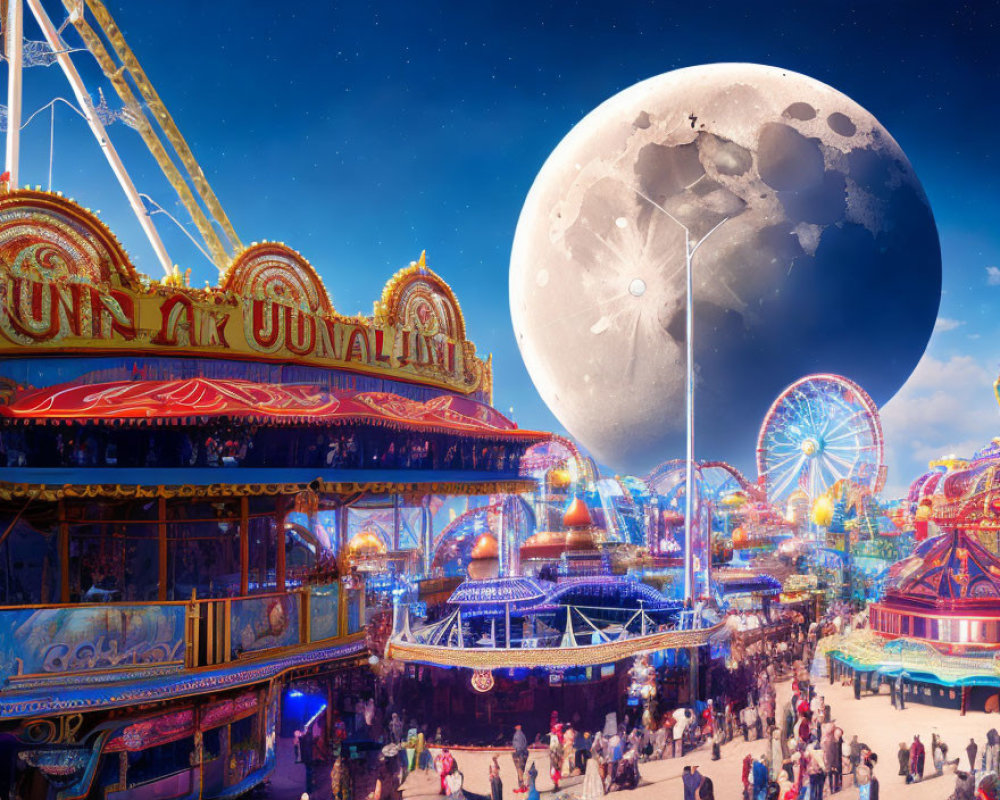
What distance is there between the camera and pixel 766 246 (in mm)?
35531

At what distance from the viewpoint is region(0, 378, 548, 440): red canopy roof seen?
13.6 meters

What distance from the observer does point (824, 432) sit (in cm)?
3750

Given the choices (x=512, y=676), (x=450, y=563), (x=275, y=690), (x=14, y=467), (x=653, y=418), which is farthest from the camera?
(x=653, y=418)

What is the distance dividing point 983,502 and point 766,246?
12.0 m

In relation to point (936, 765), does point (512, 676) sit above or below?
above

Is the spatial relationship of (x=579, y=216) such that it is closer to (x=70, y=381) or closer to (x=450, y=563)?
(x=450, y=563)

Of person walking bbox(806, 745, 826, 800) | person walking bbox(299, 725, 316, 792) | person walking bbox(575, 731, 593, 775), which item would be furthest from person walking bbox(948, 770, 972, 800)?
person walking bbox(299, 725, 316, 792)

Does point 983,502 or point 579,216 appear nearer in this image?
point 983,502

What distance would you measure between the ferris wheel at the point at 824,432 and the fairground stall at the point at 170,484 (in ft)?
66.5

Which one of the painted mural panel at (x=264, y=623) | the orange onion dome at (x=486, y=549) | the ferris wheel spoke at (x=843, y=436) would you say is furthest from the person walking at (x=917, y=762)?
the ferris wheel spoke at (x=843, y=436)

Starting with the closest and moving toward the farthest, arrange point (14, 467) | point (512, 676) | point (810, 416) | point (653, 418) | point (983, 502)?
point (14, 467) → point (512, 676) → point (983, 502) → point (810, 416) → point (653, 418)

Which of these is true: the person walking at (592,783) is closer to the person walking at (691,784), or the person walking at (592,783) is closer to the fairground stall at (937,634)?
the person walking at (691,784)

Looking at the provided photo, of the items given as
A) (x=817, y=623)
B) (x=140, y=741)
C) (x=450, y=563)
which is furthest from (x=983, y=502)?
(x=140, y=741)

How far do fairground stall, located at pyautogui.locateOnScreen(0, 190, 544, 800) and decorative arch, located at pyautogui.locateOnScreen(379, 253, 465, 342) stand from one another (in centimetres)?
130
